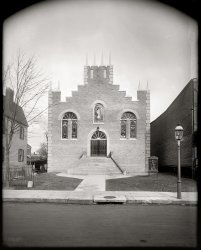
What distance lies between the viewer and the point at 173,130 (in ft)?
108

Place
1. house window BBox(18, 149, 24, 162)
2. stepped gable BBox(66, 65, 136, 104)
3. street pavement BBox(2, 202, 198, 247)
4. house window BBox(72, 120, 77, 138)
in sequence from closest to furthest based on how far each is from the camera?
street pavement BBox(2, 202, 198, 247) → house window BBox(72, 120, 77, 138) → stepped gable BBox(66, 65, 136, 104) → house window BBox(18, 149, 24, 162)

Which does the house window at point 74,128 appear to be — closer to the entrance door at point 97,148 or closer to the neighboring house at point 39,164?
the entrance door at point 97,148

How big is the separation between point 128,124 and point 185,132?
23.1 ft

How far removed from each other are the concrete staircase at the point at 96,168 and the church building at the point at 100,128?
88.2 inches

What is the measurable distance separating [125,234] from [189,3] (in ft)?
16.9

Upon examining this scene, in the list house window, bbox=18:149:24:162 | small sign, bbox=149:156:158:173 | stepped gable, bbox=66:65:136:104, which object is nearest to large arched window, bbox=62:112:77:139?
stepped gable, bbox=66:65:136:104

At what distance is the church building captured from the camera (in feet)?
105

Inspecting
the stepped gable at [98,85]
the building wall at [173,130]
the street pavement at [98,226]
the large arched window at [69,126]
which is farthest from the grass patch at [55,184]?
the stepped gable at [98,85]

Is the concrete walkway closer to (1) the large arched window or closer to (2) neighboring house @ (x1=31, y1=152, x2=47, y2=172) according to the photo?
(1) the large arched window

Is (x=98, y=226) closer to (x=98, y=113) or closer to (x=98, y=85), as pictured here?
(x=98, y=113)

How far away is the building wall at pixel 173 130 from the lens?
25641 millimetres

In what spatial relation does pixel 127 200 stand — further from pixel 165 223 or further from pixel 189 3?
pixel 189 3

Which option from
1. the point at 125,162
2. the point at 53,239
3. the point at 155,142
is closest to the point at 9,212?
the point at 53,239

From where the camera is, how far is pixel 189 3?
576 cm
